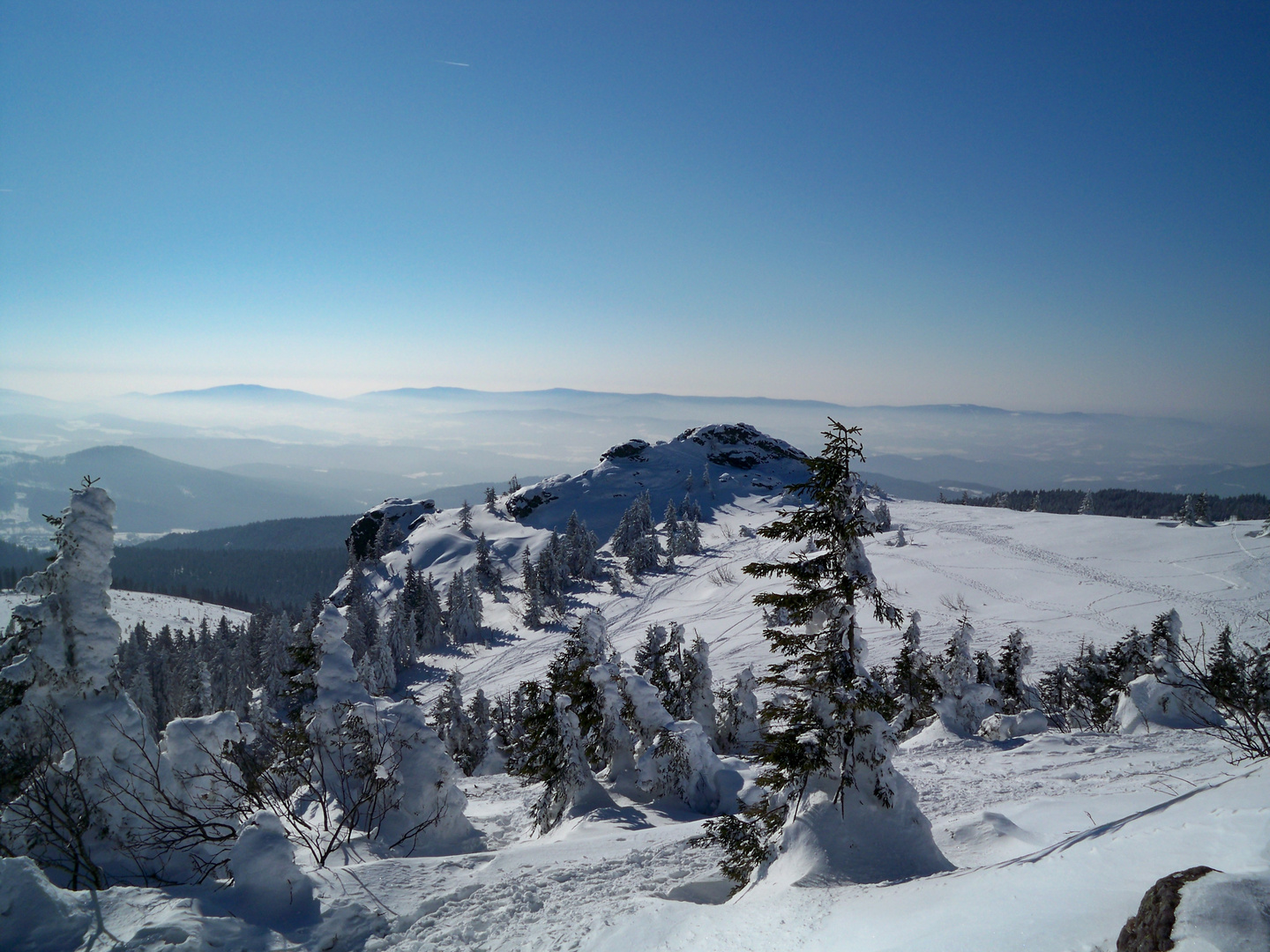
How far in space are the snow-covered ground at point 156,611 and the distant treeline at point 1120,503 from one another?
6607 inches

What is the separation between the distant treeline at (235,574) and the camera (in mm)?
150875

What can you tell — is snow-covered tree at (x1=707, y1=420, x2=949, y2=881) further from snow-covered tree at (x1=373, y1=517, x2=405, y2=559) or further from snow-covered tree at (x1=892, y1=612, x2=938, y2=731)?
snow-covered tree at (x1=373, y1=517, x2=405, y2=559)

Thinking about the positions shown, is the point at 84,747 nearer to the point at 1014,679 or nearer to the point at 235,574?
the point at 1014,679

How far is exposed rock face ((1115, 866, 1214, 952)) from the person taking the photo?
436 centimetres

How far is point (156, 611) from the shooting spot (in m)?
123

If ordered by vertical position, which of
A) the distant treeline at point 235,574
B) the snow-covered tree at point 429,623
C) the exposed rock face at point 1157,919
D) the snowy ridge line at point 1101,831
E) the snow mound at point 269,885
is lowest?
the distant treeline at point 235,574

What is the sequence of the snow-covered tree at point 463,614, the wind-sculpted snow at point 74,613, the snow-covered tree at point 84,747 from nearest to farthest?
the snow-covered tree at point 84,747, the wind-sculpted snow at point 74,613, the snow-covered tree at point 463,614

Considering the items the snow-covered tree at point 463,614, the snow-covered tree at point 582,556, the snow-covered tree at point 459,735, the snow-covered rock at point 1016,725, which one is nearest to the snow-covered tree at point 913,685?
the snow-covered rock at point 1016,725

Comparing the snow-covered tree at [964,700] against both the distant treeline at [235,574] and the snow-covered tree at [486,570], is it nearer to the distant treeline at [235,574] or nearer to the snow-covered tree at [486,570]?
the snow-covered tree at [486,570]

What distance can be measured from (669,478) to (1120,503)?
110 metres

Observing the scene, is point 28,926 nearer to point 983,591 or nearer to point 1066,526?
point 983,591

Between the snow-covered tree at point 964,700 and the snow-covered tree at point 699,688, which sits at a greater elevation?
the snow-covered tree at point 964,700

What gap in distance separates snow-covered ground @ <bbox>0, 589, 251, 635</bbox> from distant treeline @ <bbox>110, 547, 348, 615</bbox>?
9.50 m

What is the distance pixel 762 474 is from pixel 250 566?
15587 cm
